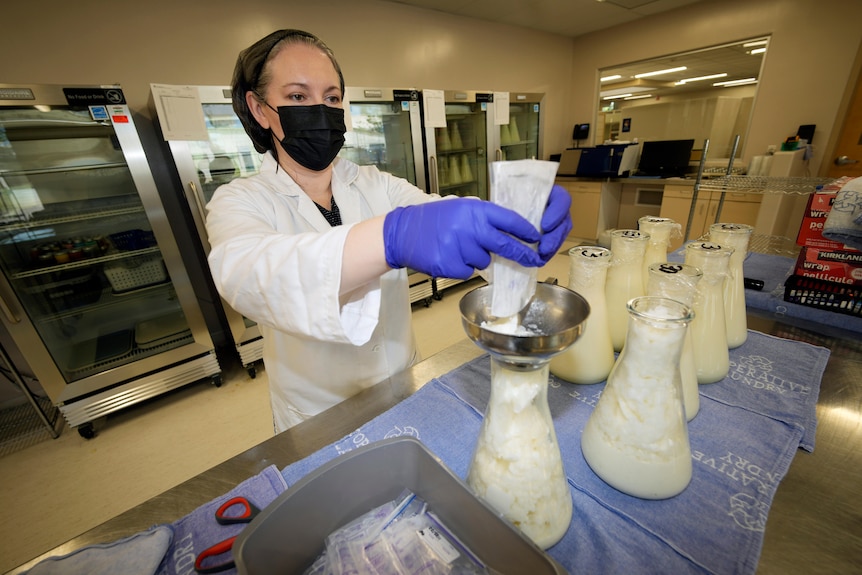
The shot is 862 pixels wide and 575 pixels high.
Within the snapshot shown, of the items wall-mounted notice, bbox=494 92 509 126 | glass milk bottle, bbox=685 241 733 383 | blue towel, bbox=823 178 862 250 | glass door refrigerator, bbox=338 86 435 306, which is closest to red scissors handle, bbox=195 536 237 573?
glass milk bottle, bbox=685 241 733 383

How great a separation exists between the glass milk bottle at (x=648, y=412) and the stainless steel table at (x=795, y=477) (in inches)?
5.7

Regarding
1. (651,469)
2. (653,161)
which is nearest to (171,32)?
(651,469)

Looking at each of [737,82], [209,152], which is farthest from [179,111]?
[737,82]

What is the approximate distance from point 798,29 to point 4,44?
5.78 metres

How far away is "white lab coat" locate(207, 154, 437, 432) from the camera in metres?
0.61

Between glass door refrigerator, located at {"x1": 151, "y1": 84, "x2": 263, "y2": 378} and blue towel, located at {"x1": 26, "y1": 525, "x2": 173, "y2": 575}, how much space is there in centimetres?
194

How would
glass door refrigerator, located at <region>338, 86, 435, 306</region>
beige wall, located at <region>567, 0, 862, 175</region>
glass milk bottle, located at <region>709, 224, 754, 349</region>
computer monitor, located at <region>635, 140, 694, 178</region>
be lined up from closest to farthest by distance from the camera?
glass milk bottle, located at <region>709, 224, 754, 349</region>
glass door refrigerator, located at <region>338, 86, 435, 306</region>
beige wall, located at <region>567, 0, 862, 175</region>
computer monitor, located at <region>635, 140, 694, 178</region>

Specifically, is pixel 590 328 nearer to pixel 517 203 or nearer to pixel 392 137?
pixel 517 203

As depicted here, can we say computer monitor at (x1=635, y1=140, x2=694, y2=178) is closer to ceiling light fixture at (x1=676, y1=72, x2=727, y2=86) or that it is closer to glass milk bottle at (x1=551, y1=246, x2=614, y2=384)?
ceiling light fixture at (x1=676, y1=72, x2=727, y2=86)

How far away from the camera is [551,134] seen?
4.86 metres

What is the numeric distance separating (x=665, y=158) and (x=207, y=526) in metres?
5.17

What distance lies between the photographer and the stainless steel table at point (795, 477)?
0.49 m

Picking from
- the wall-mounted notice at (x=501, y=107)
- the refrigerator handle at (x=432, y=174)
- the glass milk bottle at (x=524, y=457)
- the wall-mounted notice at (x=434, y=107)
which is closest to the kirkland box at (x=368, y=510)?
the glass milk bottle at (x=524, y=457)

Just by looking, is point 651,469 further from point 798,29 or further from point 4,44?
point 798,29
